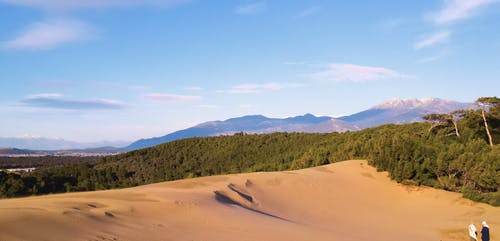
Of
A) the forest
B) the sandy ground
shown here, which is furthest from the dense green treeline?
the sandy ground

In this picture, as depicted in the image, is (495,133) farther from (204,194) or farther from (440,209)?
(204,194)

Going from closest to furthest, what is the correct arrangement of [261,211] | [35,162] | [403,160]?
[261,211] → [403,160] → [35,162]

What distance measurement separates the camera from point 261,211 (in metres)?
17.0

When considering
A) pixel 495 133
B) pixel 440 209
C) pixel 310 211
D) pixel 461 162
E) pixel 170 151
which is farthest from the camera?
pixel 170 151

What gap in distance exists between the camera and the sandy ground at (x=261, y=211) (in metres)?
9.90

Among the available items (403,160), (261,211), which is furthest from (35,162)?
(261,211)

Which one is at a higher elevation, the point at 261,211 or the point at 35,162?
the point at 35,162

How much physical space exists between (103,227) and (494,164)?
66.7ft

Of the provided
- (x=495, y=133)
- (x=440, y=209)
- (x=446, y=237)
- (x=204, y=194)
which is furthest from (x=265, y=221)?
(x=495, y=133)

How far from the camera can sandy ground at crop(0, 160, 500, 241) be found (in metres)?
9.90

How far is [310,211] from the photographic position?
63.4ft

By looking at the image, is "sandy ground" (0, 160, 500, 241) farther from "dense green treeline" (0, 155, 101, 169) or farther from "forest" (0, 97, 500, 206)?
"dense green treeline" (0, 155, 101, 169)

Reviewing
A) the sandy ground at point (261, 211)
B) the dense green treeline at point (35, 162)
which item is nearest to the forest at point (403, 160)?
the sandy ground at point (261, 211)

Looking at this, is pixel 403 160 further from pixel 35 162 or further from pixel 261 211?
pixel 35 162
